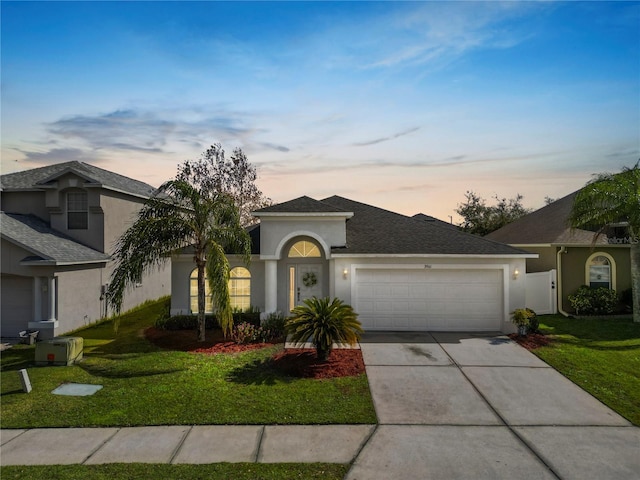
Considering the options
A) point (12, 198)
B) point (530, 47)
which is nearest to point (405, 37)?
point (530, 47)

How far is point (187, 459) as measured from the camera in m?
5.82

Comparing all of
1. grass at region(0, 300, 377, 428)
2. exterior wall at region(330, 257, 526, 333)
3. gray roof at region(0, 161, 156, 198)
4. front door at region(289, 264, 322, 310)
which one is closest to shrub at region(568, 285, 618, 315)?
exterior wall at region(330, 257, 526, 333)

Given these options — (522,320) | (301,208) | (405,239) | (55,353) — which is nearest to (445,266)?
(405,239)

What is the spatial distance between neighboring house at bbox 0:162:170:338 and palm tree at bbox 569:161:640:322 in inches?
799

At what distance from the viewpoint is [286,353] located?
10945 millimetres

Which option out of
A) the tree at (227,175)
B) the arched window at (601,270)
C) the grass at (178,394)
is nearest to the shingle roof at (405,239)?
the arched window at (601,270)

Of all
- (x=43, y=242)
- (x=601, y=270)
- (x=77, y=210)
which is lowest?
(x=601, y=270)

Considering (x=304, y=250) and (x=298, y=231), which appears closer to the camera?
(x=298, y=231)

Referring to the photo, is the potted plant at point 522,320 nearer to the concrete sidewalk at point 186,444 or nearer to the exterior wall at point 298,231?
the exterior wall at point 298,231

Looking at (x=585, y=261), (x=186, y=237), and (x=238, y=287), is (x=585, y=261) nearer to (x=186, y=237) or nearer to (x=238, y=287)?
(x=238, y=287)

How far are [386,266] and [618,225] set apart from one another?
11155 mm

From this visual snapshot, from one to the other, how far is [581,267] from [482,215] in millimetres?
17525

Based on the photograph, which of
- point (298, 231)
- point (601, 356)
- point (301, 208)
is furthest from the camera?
point (301, 208)

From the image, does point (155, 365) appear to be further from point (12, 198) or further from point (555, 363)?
point (12, 198)
